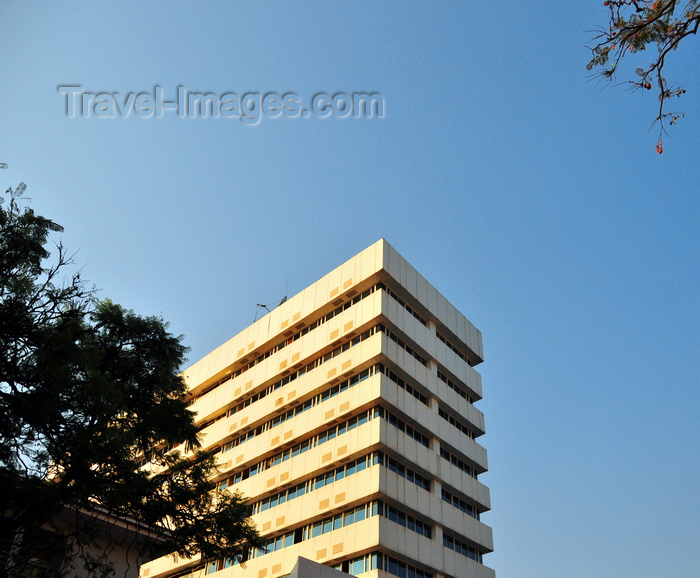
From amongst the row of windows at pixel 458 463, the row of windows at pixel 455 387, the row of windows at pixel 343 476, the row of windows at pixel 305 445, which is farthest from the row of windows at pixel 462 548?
the row of windows at pixel 455 387

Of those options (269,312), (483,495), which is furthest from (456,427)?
(269,312)

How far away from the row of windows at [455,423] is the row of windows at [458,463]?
2.01 m

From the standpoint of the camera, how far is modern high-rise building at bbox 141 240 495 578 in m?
35.0

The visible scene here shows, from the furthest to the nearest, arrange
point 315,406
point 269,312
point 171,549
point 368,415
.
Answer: point 269,312 → point 315,406 → point 368,415 → point 171,549

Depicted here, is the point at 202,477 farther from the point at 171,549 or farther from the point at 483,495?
the point at 483,495

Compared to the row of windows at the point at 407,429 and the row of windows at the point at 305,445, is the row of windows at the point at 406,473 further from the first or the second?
the row of windows at the point at 305,445

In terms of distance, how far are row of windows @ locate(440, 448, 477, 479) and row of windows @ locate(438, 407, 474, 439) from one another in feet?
6.61

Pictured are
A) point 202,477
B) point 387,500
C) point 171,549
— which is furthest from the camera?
point 387,500

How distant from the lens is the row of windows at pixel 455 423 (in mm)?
42250

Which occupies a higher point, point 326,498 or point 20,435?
point 326,498

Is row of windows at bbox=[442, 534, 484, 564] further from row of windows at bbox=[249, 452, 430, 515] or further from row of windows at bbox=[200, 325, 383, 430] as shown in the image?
row of windows at bbox=[200, 325, 383, 430]

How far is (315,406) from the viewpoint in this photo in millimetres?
40562

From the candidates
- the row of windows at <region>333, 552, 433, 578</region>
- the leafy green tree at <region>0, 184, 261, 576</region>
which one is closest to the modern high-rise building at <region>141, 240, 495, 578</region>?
the row of windows at <region>333, 552, 433, 578</region>

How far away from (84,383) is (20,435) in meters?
1.88
